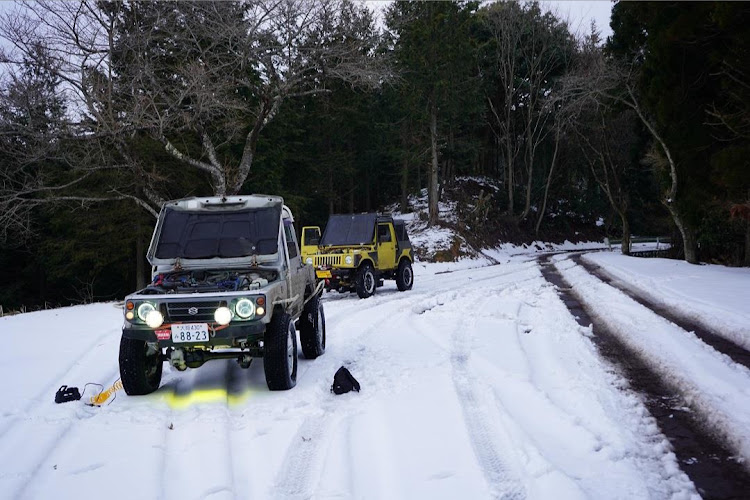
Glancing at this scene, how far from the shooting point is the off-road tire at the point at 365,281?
46.7 ft

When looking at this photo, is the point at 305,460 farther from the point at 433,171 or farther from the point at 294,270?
the point at 433,171

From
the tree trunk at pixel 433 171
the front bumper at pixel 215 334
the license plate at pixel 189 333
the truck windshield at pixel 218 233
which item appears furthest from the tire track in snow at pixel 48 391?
the tree trunk at pixel 433 171

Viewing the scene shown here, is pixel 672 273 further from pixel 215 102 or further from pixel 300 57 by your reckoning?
pixel 215 102

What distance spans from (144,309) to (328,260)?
29.4 ft

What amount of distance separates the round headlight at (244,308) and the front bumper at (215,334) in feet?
0.31

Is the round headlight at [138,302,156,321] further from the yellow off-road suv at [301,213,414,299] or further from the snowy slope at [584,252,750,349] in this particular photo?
the yellow off-road suv at [301,213,414,299]

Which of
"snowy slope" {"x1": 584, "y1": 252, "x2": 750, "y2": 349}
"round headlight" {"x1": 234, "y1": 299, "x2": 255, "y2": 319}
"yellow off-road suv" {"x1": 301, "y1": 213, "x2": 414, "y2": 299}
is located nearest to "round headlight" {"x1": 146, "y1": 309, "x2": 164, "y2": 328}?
"round headlight" {"x1": 234, "y1": 299, "x2": 255, "y2": 319}

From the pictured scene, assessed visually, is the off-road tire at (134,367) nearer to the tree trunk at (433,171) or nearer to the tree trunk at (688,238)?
the tree trunk at (688,238)

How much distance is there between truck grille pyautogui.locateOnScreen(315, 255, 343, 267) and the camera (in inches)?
562

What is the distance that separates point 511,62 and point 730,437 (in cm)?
4033

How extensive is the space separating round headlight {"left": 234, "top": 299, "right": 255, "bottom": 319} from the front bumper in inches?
3.7

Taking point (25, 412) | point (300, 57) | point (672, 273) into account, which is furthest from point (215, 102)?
point (672, 273)

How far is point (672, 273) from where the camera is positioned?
17.2m

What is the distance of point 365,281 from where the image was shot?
1445 cm
